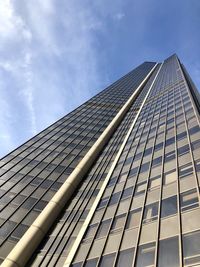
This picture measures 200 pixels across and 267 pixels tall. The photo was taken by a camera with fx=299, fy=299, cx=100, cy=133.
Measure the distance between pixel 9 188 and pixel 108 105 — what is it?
53729mm

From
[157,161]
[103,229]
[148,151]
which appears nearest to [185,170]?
[157,161]

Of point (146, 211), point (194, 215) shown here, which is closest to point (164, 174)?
A: point (146, 211)

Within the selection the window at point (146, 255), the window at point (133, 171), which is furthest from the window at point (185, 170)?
the window at point (146, 255)

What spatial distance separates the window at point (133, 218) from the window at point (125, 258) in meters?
2.71

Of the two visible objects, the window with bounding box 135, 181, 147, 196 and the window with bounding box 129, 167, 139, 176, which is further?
the window with bounding box 129, 167, 139, 176

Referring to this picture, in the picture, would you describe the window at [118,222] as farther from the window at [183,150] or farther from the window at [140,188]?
the window at [183,150]

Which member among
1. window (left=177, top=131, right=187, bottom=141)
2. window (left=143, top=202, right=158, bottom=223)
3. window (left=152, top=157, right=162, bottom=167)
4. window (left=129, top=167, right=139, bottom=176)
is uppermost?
window (left=177, top=131, right=187, bottom=141)

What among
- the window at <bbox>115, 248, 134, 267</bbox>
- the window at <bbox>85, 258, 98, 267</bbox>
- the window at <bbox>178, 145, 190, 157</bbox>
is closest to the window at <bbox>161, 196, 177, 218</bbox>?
the window at <bbox>115, 248, 134, 267</bbox>

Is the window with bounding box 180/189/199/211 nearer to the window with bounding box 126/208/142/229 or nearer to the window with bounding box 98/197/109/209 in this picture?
the window with bounding box 126/208/142/229

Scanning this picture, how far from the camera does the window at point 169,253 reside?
1603cm

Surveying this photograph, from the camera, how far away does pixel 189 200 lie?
815 inches

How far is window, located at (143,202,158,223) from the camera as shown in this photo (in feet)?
69.7

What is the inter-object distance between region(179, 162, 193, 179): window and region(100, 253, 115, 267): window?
8931 millimetres

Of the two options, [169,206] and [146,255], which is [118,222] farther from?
[146,255]
